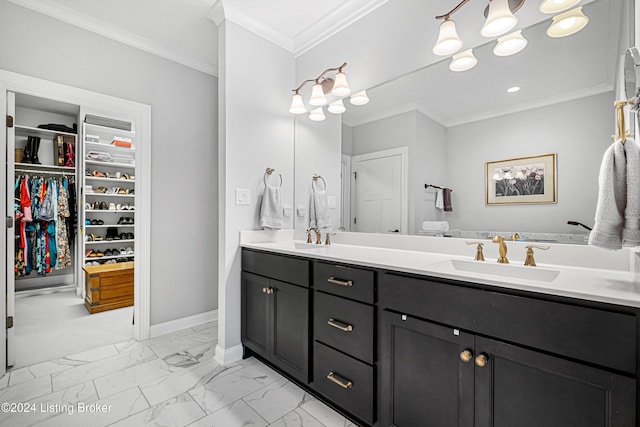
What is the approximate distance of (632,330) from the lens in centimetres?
78

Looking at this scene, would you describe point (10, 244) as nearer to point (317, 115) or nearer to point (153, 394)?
point (153, 394)

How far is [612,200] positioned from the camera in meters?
0.89

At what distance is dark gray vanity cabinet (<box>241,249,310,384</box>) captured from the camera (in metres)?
1.72

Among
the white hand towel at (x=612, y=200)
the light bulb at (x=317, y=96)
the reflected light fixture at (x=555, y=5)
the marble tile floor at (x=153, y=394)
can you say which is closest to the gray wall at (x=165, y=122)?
the marble tile floor at (x=153, y=394)

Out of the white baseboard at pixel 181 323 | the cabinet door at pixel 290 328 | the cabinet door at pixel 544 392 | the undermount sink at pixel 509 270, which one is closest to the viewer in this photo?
the cabinet door at pixel 544 392

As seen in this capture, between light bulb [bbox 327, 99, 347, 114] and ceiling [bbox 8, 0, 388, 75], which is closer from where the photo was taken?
ceiling [bbox 8, 0, 388, 75]

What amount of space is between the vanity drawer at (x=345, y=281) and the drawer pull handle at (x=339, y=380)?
429 millimetres

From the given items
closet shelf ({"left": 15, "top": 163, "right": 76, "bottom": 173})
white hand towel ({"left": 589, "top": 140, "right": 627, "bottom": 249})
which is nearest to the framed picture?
white hand towel ({"left": 589, "top": 140, "right": 627, "bottom": 249})

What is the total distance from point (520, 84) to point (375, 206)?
1.06 metres

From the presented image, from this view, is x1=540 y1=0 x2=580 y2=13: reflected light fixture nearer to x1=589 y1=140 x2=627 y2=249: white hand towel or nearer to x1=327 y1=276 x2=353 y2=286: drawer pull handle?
x1=589 y1=140 x2=627 y2=249: white hand towel

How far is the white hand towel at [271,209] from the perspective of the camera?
2.30 metres

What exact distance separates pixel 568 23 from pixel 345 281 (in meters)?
1.57

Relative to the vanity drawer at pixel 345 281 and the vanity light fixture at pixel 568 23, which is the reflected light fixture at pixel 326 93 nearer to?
the vanity light fixture at pixel 568 23

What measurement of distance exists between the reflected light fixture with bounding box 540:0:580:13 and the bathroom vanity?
1.17 meters
